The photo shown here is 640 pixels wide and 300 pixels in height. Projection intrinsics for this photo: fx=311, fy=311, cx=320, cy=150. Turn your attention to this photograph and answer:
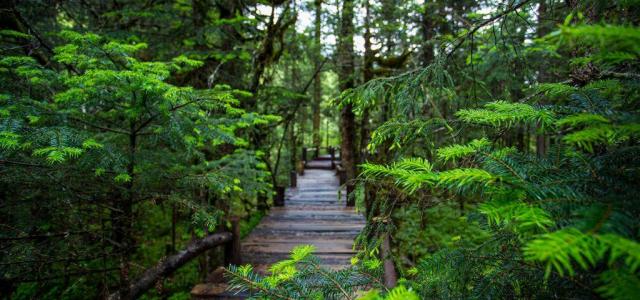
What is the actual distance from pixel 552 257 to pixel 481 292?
0.93 meters

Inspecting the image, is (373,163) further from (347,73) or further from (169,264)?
(347,73)

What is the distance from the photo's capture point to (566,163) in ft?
4.53

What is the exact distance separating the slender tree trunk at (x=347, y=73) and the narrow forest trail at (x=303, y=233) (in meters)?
0.96

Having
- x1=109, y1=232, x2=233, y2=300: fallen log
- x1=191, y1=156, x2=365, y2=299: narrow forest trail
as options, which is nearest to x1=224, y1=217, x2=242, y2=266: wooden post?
x1=109, y1=232, x2=233, y2=300: fallen log

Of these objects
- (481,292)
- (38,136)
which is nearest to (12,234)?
(38,136)

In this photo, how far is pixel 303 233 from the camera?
7602 millimetres

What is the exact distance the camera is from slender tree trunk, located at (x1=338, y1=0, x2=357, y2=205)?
8.79 meters

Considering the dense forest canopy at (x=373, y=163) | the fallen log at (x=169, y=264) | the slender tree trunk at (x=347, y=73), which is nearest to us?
the dense forest canopy at (x=373, y=163)

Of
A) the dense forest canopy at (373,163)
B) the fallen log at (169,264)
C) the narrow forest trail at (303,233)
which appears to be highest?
the dense forest canopy at (373,163)

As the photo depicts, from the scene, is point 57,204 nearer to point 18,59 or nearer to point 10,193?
point 10,193

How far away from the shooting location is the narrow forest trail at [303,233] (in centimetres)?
614

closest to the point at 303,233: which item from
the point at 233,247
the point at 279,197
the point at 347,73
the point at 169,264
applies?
the point at 233,247

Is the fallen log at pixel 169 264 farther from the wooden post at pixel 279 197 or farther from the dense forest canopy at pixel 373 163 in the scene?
the wooden post at pixel 279 197

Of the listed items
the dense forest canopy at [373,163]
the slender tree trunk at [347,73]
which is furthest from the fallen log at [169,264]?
the slender tree trunk at [347,73]
